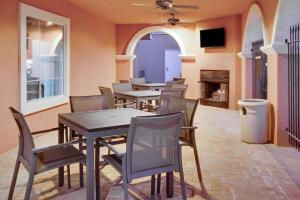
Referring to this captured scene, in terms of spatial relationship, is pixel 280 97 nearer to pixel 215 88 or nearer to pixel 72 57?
pixel 72 57

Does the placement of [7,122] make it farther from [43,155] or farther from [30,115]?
[43,155]

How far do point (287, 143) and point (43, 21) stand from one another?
441 centimetres

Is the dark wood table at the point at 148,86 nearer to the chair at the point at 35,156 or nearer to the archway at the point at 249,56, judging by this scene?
the archway at the point at 249,56

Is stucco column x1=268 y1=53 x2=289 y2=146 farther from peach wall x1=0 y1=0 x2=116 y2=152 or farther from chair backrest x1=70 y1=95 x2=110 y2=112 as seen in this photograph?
peach wall x1=0 y1=0 x2=116 y2=152

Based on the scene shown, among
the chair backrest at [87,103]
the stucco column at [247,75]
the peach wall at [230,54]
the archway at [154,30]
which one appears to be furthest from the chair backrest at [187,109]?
the archway at [154,30]

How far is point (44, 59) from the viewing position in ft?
19.0

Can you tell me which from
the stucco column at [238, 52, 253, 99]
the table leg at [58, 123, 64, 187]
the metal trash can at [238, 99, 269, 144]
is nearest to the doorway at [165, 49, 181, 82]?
the stucco column at [238, 52, 253, 99]

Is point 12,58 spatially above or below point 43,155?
above

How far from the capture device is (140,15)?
836 centimetres

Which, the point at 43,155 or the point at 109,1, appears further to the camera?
the point at 109,1

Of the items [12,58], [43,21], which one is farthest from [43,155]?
[43,21]

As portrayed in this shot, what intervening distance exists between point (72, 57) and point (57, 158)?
14.8 ft

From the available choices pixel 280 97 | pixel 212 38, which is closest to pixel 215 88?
pixel 212 38

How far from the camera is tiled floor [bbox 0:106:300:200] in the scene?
2.99 m
